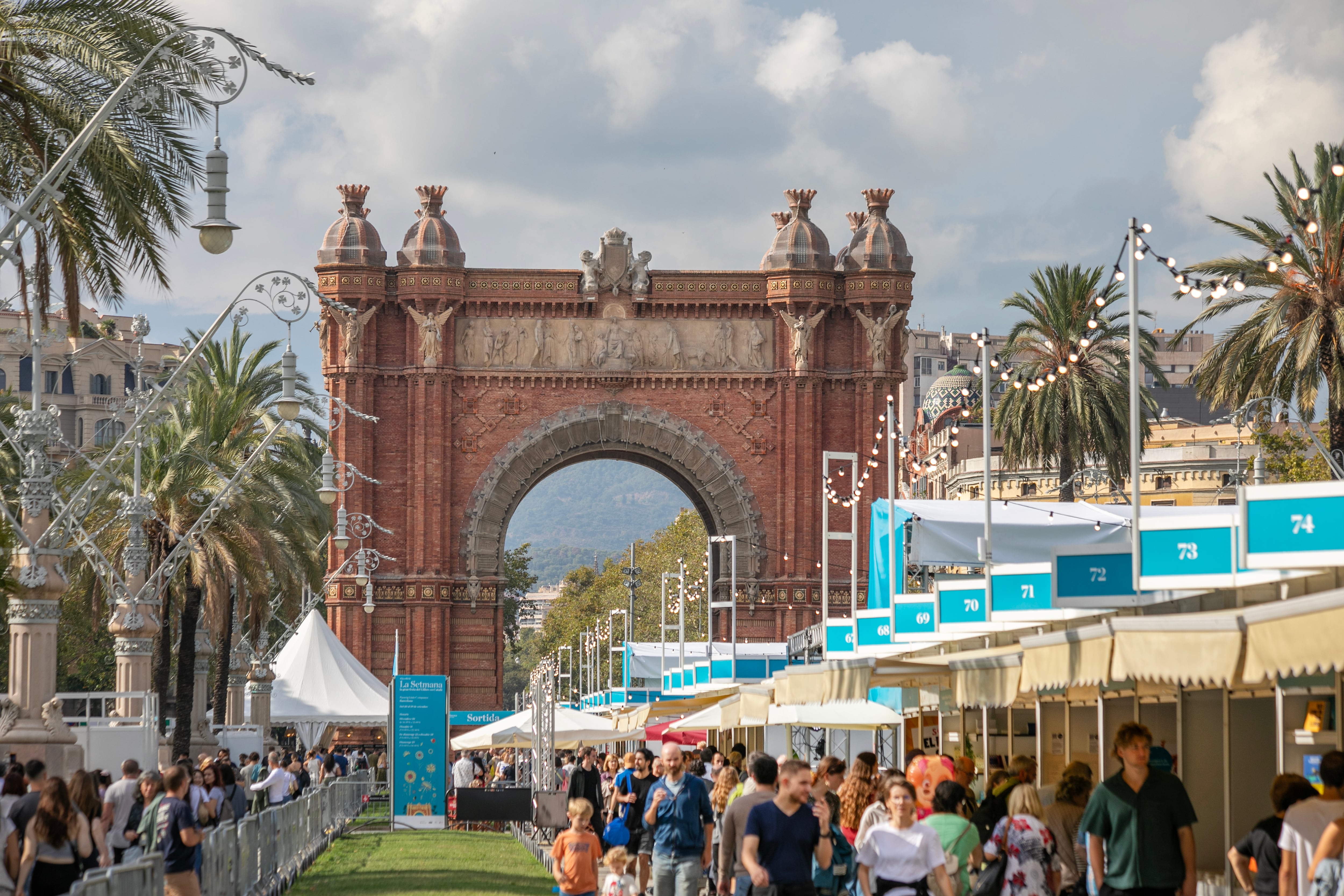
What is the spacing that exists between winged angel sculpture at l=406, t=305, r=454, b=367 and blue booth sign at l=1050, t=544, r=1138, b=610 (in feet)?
139

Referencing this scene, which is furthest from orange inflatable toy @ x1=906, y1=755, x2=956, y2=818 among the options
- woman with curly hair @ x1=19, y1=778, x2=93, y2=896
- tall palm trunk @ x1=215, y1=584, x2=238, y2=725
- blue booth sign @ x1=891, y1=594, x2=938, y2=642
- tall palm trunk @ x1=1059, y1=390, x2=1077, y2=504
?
tall palm trunk @ x1=1059, y1=390, x2=1077, y2=504

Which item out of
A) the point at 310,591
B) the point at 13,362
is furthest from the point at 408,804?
the point at 13,362

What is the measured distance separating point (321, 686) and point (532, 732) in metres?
10.8

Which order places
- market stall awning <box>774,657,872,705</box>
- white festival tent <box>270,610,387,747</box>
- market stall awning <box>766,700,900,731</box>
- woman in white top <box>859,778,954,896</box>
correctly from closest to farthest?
woman in white top <box>859,778,954,896</box>, market stall awning <box>774,657,872,705</box>, market stall awning <box>766,700,900,731</box>, white festival tent <box>270,610,387,747</box>

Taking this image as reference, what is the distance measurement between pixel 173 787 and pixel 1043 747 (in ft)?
32.4

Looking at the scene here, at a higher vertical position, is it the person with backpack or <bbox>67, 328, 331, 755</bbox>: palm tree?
<bbox>67, 328, 331, 755</bbox>: palm tree

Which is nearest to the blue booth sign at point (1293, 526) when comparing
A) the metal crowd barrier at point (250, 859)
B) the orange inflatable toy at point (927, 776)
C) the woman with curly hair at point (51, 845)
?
the orange inflatable toy at point (927, 776)

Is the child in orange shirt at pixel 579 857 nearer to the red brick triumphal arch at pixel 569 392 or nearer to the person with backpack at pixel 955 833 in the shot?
the person with backpack at pixel 955 833

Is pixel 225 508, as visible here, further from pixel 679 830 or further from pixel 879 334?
pixel 879 334

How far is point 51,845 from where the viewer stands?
41.2ft

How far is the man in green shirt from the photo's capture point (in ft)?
35.7

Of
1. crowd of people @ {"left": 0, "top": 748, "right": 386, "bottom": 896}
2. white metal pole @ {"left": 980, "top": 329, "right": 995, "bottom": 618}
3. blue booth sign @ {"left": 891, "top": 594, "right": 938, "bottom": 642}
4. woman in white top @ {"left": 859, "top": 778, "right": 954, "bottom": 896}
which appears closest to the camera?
woman in white top @ {"left": 859, "top": 778, "right": 954, "bottom": 896}

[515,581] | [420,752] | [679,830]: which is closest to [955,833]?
[679,830]

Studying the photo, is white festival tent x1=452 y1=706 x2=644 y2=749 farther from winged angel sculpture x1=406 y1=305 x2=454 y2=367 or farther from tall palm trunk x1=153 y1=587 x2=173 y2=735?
winged angel sculpture x1=406 y1=305 x2=454 y2=367
